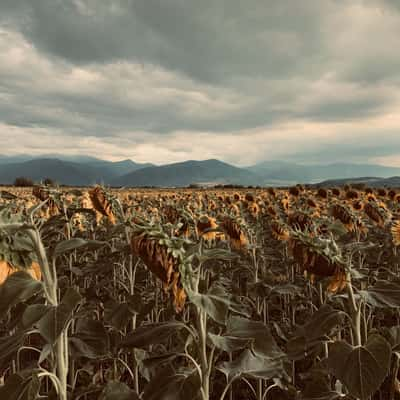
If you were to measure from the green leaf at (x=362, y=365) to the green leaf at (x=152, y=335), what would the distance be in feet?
2.47

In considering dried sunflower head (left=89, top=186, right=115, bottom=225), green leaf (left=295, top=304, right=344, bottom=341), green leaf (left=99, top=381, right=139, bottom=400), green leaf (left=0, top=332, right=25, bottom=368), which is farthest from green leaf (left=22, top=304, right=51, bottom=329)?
dried sunflower head (left=89, top=186, right=115, bottom=225)

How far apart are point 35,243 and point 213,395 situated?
3042mm

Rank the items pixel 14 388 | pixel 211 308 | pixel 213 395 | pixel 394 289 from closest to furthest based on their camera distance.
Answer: pixel 211 308 → pixel 14 388 → pixel 394 289 → pixel 213 395

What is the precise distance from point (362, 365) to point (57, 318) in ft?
4.41

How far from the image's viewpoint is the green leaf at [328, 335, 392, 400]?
1.57 metres

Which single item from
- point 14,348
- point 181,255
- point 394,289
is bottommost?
point 14,348

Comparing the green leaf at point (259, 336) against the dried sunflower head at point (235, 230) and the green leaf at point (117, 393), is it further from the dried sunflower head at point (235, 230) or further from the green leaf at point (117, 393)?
the dried sunflower head at point (235, 230)

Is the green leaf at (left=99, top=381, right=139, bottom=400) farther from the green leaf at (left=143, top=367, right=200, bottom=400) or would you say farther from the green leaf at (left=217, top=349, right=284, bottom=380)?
the green leaf at (left=217, top=349, right=284, bottom=380)

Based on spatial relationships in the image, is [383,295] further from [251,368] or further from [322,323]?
[251,368]

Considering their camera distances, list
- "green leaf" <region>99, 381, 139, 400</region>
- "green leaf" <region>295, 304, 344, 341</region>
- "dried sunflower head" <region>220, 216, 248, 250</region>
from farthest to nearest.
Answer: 1. "dried sunflower head" <region>220, 216, 248, 250</region>
2. "green leaf" <region>295, 304, 344, 341</region>
3. "green leaf" <region>99, 381, 139, 400</region>

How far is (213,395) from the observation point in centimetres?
392

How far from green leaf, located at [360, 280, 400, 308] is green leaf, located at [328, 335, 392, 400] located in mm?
167

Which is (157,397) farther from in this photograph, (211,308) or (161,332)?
(211,308)

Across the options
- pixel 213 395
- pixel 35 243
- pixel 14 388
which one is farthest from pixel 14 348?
pixel 213 395
